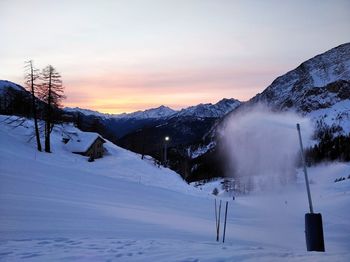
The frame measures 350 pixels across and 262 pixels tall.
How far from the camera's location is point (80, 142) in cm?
6009

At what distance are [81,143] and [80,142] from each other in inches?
16.6

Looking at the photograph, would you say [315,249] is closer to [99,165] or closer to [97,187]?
[97,187]

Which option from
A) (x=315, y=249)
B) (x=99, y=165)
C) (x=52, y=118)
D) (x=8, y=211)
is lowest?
(x=315, y=249)

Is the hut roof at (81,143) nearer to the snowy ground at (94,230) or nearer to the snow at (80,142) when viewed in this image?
the snow at (80,142)

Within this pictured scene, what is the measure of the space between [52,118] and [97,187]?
2374 cm

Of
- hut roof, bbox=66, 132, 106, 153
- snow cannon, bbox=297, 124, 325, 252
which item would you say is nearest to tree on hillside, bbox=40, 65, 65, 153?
hut roof, bbox=66, 132, 106, 153

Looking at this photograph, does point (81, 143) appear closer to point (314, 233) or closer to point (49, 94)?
point (49, 94)

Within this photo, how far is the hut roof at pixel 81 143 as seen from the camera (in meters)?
58.2

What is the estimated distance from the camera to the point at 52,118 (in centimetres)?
4841

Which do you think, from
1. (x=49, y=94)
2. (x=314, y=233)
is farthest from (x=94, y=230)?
(x=49, y=94)

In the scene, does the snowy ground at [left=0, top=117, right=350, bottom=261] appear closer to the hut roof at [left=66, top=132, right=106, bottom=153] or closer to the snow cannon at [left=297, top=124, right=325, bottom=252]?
the snow cannon at [left=297, top=124, right=325, bottom=252]

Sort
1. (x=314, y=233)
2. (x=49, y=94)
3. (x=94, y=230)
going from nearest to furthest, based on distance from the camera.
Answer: (x=314, y=233) → (x=94, y=230) → (x=49, y=94)

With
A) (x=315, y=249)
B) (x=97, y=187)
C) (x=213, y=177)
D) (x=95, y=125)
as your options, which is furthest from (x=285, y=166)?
(x=315, y=249)

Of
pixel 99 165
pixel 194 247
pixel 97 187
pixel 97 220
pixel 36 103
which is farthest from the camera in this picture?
pixel 99 165
